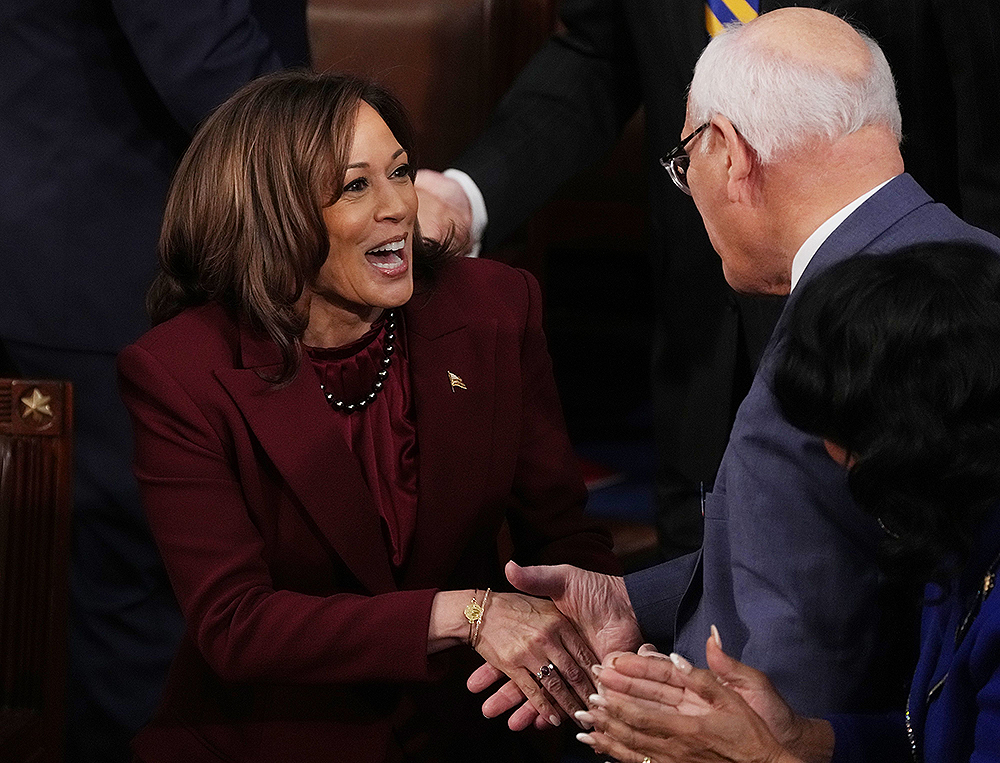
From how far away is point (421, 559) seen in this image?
6.31 feet

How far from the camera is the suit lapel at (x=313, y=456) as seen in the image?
1.82 m

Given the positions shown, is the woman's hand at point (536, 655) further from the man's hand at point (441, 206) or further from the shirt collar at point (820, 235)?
the man's hand at point (441, 206)

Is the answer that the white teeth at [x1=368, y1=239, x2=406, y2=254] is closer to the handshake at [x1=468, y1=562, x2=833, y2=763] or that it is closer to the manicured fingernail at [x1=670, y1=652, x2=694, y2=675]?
the handshake at [x1=468, y1=562, x2=833, y2=763]

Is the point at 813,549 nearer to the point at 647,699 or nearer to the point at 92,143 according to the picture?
the point at 647,699

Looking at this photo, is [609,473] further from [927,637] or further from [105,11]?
[927,637]

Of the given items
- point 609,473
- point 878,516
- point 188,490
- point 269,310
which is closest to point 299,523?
point 188,490

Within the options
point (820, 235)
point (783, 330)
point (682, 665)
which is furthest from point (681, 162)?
point (682, 665)

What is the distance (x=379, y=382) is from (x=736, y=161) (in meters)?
0.60

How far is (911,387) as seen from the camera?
1301 millimetres

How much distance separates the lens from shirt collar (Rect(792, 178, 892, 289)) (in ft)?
5.40

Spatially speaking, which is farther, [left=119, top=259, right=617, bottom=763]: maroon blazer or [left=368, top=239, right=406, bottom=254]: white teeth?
[left=368, top=239, right=406, bottom=254]: white teeth

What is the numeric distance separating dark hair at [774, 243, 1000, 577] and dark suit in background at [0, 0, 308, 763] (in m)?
1.30

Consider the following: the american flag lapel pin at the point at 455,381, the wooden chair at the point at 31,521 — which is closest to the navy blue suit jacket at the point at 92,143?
the wooden chair at the point at 31,521

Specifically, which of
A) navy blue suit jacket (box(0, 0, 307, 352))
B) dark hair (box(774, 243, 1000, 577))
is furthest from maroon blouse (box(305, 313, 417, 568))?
dark hair (box(774, 243, 1000, 577))
